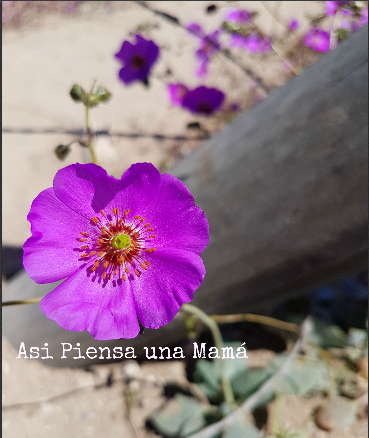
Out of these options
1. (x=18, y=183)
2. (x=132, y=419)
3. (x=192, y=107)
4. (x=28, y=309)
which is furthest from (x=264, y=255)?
(x=18, y=183)

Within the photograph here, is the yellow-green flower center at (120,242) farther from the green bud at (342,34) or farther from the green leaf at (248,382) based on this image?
the green bud at (342,34)

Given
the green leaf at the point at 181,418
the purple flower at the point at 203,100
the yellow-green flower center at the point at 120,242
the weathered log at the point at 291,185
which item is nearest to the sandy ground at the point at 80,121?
the green leaf at the point at 181,418

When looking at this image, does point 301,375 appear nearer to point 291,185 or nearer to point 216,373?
point 216,373

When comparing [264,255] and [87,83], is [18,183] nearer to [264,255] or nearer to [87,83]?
[87,83]

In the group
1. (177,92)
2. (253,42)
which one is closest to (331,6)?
(253,42)

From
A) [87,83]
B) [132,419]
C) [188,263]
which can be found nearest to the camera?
[188,263]

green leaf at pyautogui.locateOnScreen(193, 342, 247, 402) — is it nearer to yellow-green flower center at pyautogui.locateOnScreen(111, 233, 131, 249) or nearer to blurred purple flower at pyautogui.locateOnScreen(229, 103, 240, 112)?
yellow-green flower center at pyautogui.locateOnScreen(111, 233, 131, 249)
